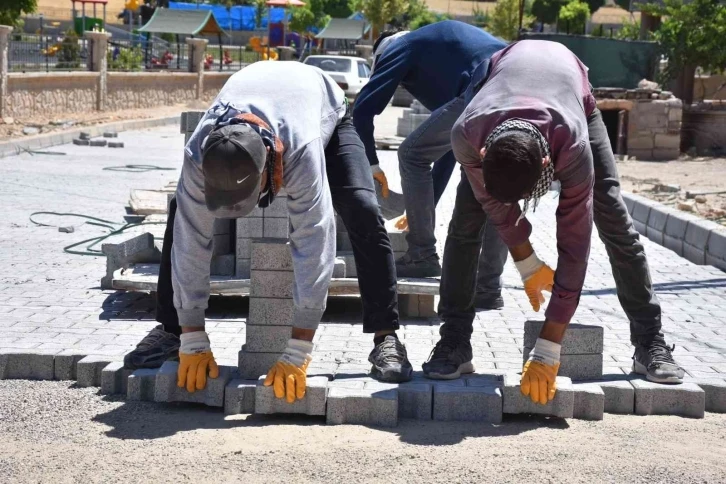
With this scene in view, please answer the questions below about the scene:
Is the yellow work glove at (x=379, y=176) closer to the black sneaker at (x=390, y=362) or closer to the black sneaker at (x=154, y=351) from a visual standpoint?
the black sneaker at (x=390, y=362)

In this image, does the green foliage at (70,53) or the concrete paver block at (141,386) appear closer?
the concrete paver block at (141,386)

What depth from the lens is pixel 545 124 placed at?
3713mm

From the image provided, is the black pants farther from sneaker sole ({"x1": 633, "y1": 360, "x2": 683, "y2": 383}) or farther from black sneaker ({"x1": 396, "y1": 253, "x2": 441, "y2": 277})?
black sneaker ({"x1": 396, "y1": 253, "x2": 441, "y2": 277})

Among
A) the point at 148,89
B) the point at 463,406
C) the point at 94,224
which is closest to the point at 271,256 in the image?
the point at 463,406

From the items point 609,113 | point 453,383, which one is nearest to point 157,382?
point 453,383

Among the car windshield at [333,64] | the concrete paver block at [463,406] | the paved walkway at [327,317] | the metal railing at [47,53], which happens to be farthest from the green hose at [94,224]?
the car windshield at [333,64]

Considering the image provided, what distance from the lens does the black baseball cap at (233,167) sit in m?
3.50

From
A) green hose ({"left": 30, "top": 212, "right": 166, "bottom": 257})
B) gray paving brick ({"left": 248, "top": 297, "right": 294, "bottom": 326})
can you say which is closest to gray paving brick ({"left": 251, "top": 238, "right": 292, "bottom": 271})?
gray paving brick ({"left": 248, "top": 297, "right": 294, "bottom": 326})

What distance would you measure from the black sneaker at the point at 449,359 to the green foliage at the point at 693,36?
16388mm

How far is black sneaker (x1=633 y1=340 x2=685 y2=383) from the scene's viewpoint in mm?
4457

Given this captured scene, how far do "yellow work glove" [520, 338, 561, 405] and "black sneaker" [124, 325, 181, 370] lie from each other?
1.56 m

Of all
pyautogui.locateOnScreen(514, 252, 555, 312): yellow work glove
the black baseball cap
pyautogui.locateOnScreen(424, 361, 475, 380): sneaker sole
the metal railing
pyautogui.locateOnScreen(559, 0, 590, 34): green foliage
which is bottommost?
pyautogui.locateOnScreen(424, 361, 475, 380): sneaker sole

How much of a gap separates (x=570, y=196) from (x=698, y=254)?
184 inches

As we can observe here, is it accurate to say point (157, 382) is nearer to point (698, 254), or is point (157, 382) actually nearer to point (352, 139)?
point (352, 139)
